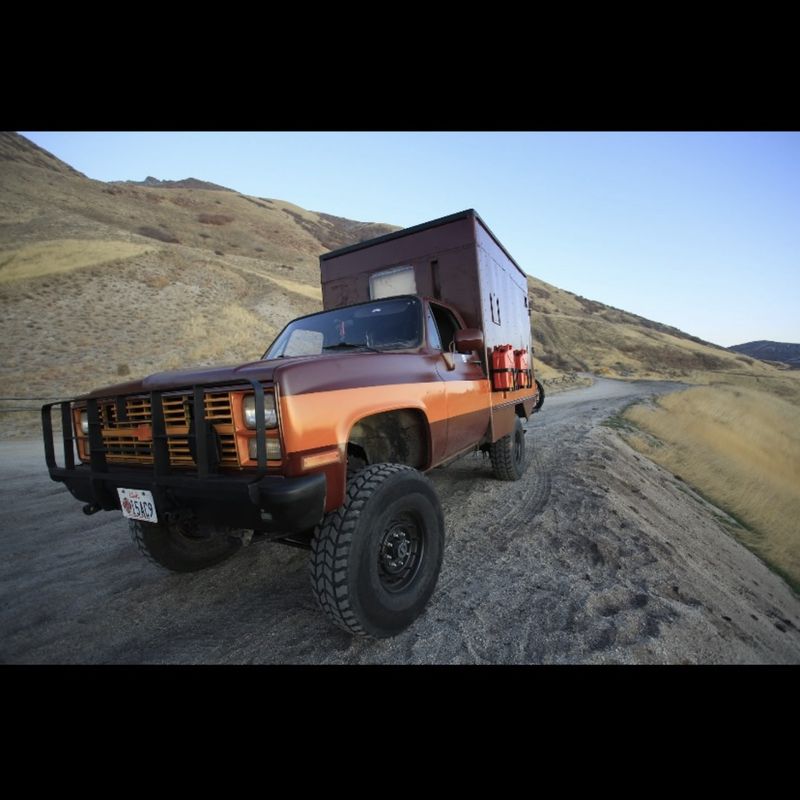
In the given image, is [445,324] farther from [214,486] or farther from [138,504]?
[138,504]

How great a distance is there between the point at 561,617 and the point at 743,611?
1.89 meters

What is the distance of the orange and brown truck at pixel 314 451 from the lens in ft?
6.64

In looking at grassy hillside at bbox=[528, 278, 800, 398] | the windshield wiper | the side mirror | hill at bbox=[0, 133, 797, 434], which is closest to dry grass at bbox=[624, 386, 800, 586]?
the side mirror

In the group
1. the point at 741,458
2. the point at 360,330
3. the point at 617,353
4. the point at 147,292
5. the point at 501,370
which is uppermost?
the point at 147,292

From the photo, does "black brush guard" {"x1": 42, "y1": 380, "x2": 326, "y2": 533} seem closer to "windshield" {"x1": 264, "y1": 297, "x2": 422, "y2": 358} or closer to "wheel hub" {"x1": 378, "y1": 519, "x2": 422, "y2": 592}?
"wheel hub" {"x1": 378, "y1": 519, "x2": 422, "y2": 592}

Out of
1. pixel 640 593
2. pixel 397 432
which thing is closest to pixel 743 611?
pixel 640 593

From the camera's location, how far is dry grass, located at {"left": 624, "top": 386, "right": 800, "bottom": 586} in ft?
20.7

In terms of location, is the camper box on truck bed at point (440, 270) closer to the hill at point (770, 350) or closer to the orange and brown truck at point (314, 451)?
the orange and brown truck at point (314, 451)

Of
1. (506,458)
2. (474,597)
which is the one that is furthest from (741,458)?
(474,597)

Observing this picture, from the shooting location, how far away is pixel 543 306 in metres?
74.2

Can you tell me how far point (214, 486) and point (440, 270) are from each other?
3326 mm

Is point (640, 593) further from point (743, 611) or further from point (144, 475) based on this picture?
point (144, 475)

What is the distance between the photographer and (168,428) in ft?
7.81
